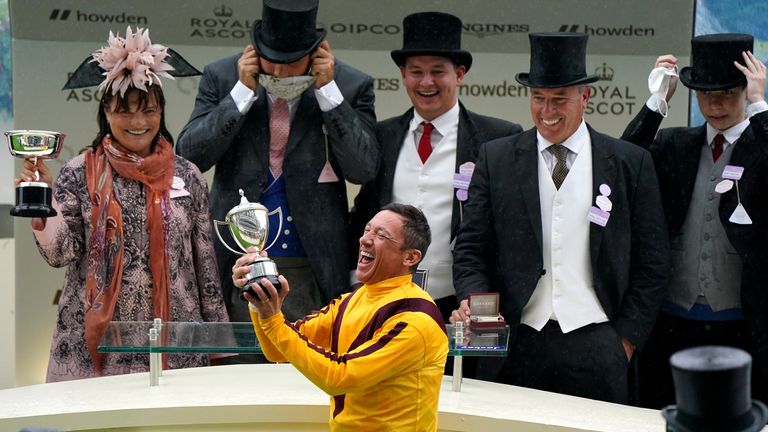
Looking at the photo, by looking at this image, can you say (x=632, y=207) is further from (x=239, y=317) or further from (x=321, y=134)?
(x=239, y=317)

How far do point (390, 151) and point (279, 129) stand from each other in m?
0.47

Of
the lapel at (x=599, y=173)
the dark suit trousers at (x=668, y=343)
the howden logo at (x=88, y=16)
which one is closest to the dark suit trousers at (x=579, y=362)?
the lapel at (x=599, y=173)

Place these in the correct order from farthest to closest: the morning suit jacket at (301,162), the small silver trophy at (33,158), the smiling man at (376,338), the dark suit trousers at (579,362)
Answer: the morning suit jacket at (301,162)
the dark suit trousers at (579,362)
the small silver trophy at (33,158)
the smiling man at (376,338)

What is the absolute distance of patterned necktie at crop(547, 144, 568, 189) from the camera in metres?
5.29

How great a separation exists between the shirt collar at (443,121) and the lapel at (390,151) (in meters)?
0.05

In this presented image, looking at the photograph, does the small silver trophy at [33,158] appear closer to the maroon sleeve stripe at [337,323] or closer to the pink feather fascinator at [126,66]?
the pink feather fascinator at [126,66]

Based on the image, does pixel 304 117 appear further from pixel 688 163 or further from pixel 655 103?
pixel 688 163

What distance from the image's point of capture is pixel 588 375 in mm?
5148

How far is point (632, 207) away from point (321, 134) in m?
1.32

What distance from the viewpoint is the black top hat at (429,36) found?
18.6ft

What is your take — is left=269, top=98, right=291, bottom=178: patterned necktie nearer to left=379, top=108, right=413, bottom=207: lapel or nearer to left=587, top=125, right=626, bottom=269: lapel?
left=379, top=108, right=413, bottom=207: lapel

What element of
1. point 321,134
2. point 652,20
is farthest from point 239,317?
point 652,20

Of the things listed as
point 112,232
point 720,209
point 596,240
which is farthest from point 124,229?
point 720,209

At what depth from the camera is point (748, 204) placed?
5262 mm
